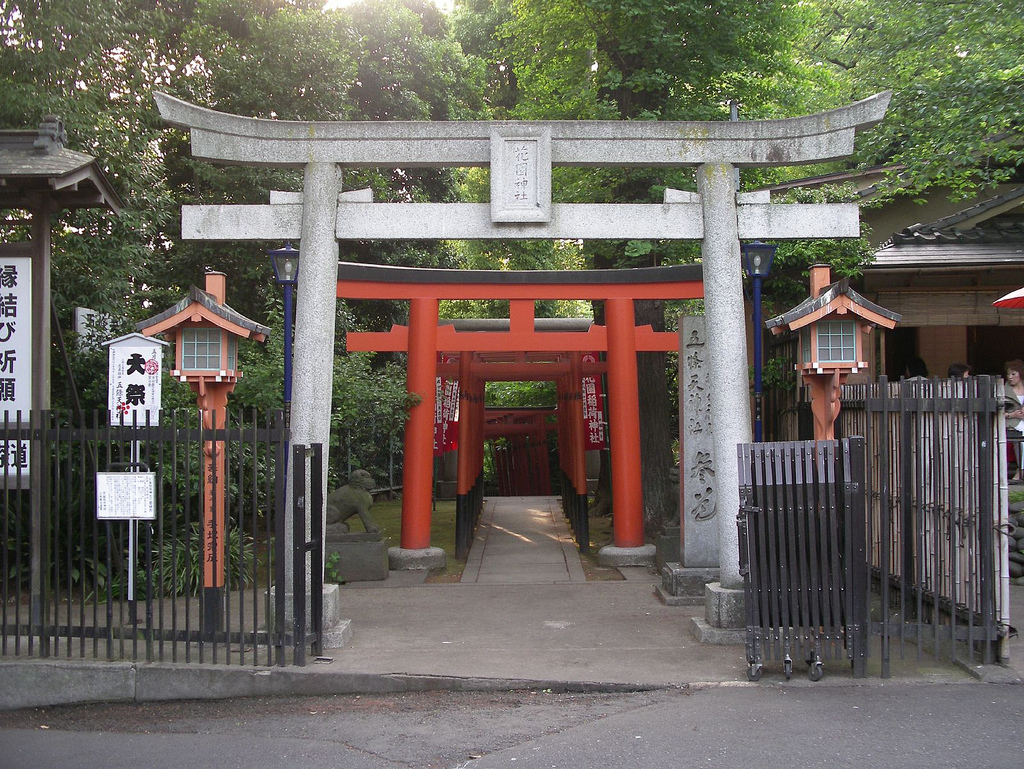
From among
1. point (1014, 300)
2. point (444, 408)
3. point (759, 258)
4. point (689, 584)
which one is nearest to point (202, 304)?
point (759, 258)

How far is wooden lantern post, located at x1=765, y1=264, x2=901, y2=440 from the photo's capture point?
7.18 meters

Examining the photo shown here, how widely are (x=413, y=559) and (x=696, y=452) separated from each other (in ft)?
13.4

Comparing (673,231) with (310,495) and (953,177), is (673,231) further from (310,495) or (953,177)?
(953,177)

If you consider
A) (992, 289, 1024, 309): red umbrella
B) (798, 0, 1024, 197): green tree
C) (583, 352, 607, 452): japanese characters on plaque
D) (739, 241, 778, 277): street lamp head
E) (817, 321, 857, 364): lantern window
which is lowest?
(583, 352, 607, 452): japanese characters on plaque

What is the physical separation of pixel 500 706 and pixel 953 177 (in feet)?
30.5

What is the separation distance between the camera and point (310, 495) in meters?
7.20

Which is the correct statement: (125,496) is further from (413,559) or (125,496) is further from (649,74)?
(649,74)

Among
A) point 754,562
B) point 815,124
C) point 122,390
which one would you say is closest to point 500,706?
point 754,562

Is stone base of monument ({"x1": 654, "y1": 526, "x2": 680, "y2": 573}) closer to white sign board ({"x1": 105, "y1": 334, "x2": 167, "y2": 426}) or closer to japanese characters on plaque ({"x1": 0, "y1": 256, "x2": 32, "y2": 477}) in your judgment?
white sign board ({"x1": 105, "y1": 334, "x2": 167, "y2": 426})

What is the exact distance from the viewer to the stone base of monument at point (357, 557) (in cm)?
1072

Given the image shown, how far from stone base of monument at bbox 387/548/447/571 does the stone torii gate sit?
4.25 m

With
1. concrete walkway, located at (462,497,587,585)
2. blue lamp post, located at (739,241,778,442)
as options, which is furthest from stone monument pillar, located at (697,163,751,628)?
concrete walkway, located at (462,497,587,585)

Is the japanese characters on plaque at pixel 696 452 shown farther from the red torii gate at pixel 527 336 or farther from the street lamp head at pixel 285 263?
the street lamp head at pixel 285 263

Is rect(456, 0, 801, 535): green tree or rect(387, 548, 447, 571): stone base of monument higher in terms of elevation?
rect(456, 0, 801, 535): green tree
